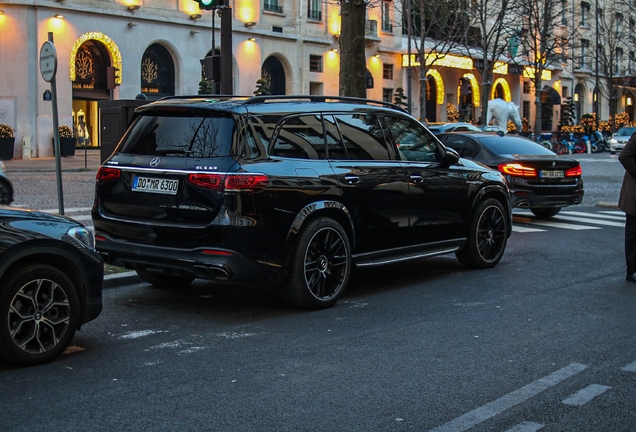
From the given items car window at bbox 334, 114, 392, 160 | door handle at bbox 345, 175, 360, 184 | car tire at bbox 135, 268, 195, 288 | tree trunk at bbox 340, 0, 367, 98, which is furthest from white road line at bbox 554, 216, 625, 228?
car tire at bbox 135, 268, 195, 288

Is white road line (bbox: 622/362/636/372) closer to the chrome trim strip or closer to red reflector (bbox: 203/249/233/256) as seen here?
the chrome trim strip

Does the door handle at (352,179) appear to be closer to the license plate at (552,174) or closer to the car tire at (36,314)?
the car tire at (36,314)

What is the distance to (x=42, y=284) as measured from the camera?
5.73 m

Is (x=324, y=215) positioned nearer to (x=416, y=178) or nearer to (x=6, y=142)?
(x=416, y=178)

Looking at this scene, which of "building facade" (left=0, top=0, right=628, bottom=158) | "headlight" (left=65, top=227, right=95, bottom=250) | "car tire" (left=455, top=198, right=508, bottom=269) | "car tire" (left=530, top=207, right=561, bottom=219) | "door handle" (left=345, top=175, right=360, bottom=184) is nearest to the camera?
"headlight" (left=65, top=227, right=95, bottom=250)

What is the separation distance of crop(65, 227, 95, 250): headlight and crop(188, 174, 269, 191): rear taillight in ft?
3.66

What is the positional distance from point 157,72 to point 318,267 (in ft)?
106

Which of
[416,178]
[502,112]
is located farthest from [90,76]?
[416,178]

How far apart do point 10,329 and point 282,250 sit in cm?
242

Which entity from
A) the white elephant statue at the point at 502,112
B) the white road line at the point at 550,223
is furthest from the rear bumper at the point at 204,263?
the white elephant statue at the point at 502,112

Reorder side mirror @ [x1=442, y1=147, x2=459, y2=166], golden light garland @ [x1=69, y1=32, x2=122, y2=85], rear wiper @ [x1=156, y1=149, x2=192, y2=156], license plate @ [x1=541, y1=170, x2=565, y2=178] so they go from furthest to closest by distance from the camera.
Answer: golden light garland @ [x1=69, y1=32, x2=122, y2=85] < license plate @ [x1=541, y1=170, x2=565, y2=178] < side mirror @ [x1=442, y1=147, x2=459, y2=166] < rear wiper @ [x1=156, y1=149, x2=192, y2=156]

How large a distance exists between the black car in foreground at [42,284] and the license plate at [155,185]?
3.84 feet

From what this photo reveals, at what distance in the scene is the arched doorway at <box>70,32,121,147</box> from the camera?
35312 mm

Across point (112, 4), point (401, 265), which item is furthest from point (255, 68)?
point (401, 265)
